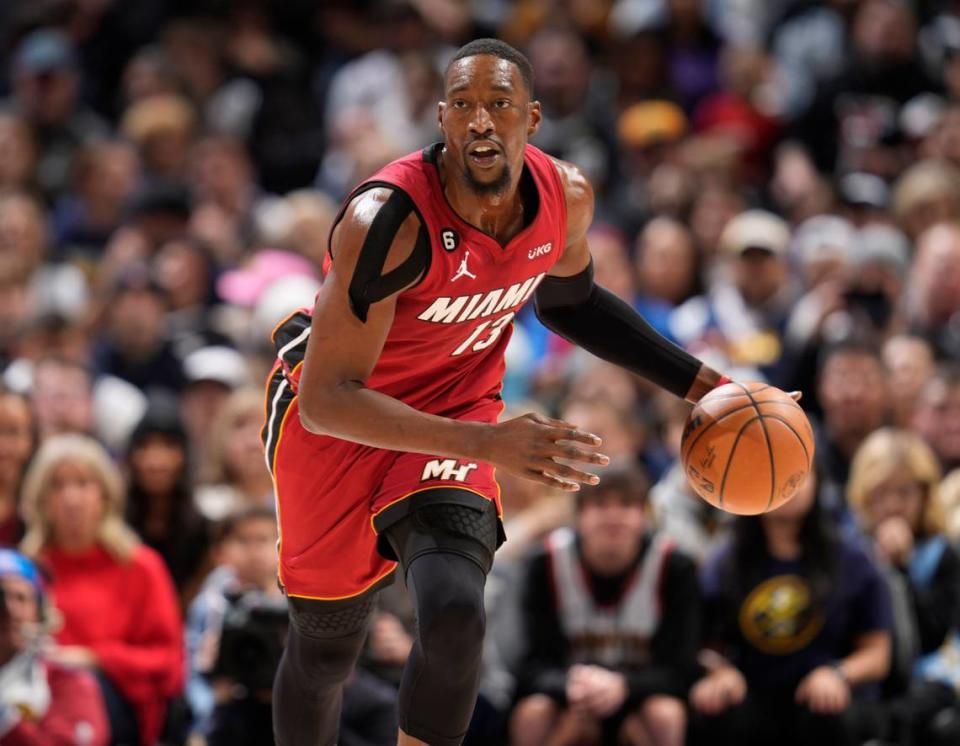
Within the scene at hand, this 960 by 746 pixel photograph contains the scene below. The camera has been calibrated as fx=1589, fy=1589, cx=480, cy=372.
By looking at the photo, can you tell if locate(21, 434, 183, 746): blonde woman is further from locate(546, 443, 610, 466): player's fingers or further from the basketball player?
locate(546, 443, 610, 466): player's fingers

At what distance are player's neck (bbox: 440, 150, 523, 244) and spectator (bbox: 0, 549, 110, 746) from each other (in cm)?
277

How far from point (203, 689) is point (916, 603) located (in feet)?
10.5

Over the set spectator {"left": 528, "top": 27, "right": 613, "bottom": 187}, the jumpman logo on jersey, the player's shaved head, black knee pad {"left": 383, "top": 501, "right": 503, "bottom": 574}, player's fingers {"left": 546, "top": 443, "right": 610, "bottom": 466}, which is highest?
spectator {"left": 528, "top": 27, "right": 613, "bottom": 187}

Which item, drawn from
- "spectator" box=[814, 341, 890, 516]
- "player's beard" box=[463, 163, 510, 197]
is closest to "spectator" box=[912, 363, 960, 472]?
"spectator" box=[814, 341, 890, 516]

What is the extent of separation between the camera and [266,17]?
1339 cm

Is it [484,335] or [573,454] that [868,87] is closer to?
[484,335]

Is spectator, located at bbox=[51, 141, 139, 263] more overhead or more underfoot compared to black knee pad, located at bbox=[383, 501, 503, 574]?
more overhead

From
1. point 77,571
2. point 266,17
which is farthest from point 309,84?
point 77,571

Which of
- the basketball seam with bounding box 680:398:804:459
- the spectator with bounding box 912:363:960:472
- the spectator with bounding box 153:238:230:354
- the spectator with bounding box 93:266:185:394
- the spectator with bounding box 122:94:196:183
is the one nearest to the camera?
the basketball seam with bounding box 680:398:804:459

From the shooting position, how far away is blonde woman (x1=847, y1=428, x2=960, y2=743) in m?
7.13

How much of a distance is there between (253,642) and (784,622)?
229 centimetres

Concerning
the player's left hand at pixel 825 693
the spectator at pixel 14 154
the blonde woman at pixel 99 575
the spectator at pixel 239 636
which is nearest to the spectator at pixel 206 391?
the blonde woman at pixel 99 575

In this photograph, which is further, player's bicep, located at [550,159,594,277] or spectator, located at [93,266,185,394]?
spectator, located at [93,266,185,394]

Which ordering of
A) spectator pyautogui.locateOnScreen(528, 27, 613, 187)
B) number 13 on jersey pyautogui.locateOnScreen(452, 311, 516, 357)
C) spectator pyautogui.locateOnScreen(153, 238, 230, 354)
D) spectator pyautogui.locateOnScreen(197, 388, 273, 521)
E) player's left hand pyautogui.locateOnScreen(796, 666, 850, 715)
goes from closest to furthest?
number 13 on jersey pyautogui.locateOnScreen(452, 311, 516, 357) < player's left hand pyautogui.locateOnScreen(796, 666, 850, 715) < spectator pyautogui.locateOnScreen(197, 388, 273, 521) < spectator pyautogui.locateOnScreen(153, 238, 230, 354) < spectator pyautogui.locateOnScreen(528, 27, 613, 187)
